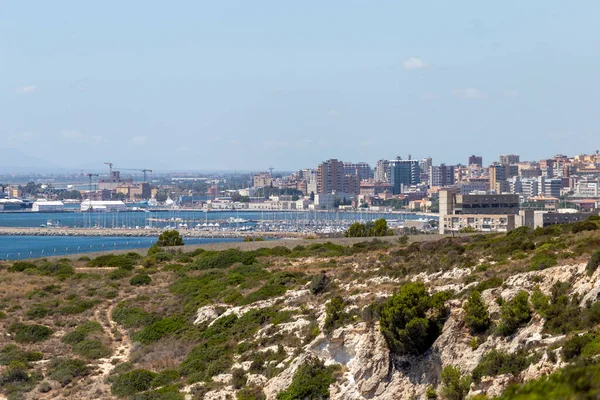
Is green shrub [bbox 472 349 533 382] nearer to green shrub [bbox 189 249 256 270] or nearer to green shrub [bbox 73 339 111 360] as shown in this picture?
green shrub [bbox 73 339 111 360]

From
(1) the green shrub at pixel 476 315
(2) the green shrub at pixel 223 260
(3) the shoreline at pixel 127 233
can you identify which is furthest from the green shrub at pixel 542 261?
(3) the shoreline at pixel 127 233

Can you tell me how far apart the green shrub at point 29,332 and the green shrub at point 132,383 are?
226 inches

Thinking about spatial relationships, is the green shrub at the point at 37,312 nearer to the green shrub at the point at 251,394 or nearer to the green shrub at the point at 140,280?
the green shrub at the point at 140,280

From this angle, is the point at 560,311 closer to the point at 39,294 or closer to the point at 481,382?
the point at 481,382

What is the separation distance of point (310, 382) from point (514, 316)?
479 centimetres

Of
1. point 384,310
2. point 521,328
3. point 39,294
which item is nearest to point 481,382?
point 521,328

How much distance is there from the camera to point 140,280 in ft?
123

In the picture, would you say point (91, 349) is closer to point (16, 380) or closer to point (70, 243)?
point (16, 380)

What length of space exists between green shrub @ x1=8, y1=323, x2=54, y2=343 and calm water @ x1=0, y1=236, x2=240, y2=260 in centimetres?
7911

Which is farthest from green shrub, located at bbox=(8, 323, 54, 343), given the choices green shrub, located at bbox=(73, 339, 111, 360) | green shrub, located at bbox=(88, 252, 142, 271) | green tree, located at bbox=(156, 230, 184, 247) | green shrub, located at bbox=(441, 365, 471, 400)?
green tree, located at bbox=(156, 230, 184, 247)

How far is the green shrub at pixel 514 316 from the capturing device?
20.3 meters

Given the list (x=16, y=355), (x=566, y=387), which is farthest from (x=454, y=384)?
(x=16, y=355)

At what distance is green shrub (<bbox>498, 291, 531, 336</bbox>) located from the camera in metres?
20.3

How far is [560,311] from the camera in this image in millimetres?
19750
